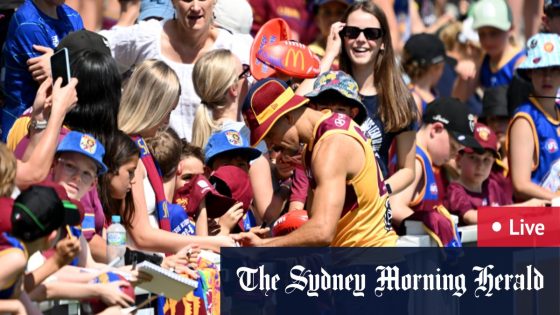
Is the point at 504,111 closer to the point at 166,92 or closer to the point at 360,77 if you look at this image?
the point at 360,77

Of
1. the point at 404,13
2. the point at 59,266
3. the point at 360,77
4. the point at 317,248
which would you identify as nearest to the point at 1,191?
the point at 59,266

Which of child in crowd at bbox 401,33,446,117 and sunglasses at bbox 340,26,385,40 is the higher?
child in crowd at bbox 401,33,446,117

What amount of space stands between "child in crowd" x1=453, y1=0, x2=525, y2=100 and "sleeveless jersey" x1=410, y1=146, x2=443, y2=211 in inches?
110

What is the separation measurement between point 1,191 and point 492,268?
146 inches

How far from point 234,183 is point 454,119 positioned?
2.78 meters

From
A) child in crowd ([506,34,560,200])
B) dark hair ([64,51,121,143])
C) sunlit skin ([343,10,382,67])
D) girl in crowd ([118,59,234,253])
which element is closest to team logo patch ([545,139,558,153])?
child in crowd ([506,34,560,200])

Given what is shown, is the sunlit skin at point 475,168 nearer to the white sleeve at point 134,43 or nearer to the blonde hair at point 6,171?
the white sleeve at point 134,43

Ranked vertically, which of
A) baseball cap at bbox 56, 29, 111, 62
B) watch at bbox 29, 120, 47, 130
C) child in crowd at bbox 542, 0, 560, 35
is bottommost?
watch at bbox 29, 120, 47, 130

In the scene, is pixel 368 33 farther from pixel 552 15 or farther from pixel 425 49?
pixel 425 49

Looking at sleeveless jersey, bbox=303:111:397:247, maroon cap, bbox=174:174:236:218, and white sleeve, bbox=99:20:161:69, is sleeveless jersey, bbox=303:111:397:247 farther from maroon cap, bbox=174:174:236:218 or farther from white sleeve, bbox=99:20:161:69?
white sleeve, bbox=99:20:161:69

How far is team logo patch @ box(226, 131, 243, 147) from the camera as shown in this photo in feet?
25.9

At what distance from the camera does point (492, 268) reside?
26.6ft

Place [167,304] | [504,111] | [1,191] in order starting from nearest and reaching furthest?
1. [1,191]
2. [167,304]
3. [504,111]

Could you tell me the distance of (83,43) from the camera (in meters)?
7.08
